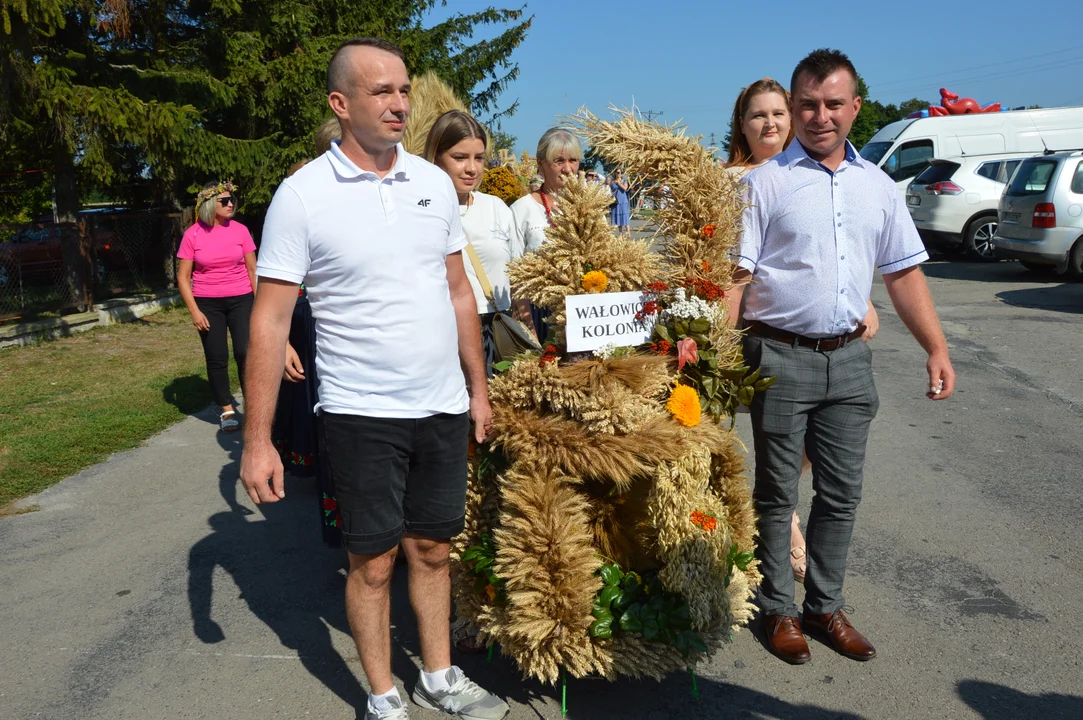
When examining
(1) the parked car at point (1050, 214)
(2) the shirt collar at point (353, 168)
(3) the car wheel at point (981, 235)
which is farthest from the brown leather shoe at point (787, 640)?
(3) the car wheel at point (981, 235)

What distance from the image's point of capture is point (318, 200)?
8.27 ft

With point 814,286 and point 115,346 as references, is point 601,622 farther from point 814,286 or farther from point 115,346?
point 115,346

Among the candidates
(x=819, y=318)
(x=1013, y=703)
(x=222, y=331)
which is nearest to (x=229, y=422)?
(x=222, y=331)

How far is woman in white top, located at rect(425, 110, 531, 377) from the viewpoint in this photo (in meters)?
3.64

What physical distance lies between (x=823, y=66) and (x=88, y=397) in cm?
696

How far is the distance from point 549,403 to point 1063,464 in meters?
3.95

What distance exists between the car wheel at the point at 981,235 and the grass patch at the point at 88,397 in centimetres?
1244

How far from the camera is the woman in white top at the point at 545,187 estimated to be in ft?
13.3

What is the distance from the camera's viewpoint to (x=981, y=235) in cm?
1522

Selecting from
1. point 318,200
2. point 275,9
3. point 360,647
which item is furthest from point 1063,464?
point 275,9

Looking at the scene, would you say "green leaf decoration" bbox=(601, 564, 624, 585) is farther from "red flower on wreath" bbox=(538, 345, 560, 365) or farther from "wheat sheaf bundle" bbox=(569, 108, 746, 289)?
"wheat sheaf bundle" bbox=(569, 108, 746, 289)

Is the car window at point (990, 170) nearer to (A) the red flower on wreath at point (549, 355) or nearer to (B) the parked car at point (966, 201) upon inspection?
(B) the parked car at point (966, 201)

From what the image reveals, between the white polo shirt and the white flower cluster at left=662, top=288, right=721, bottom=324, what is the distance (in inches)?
31.7

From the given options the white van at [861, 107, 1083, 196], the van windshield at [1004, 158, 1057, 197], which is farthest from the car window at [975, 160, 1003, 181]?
the van windshield at [1004, 158, 1057, 197]
